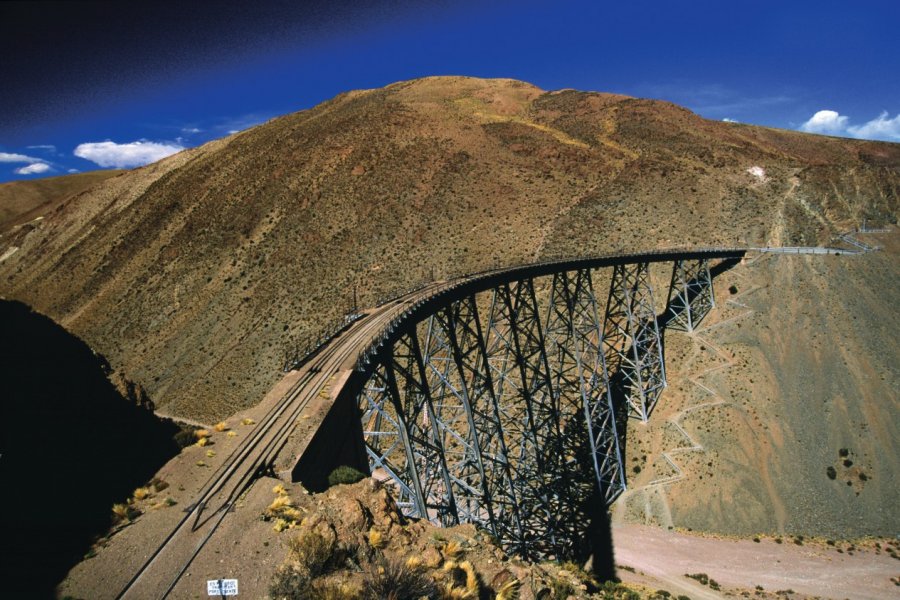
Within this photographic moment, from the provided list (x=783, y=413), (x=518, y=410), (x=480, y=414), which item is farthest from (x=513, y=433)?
(x=783, y=413)

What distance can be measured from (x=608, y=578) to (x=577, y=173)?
45.2 meters

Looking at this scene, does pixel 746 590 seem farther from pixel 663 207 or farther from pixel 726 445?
pixel 663 207

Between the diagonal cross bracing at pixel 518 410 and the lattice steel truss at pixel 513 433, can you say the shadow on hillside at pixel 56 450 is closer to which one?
the diagonal cross bracing at pixel 518 410

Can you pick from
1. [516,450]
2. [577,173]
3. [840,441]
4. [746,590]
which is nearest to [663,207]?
[577,173]

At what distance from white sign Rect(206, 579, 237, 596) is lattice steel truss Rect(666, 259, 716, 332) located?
105ft

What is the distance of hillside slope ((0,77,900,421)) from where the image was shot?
42.3 m

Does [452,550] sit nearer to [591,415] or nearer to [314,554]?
[314,554]

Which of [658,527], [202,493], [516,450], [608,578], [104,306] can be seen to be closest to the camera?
[202,493]

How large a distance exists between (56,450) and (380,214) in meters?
46.9

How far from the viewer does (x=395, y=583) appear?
7.09 m

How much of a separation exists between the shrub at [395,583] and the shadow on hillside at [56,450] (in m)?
4.87

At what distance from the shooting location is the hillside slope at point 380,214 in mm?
42344

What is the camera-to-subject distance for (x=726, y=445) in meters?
27.6

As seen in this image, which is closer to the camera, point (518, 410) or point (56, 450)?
point (56, 450)
